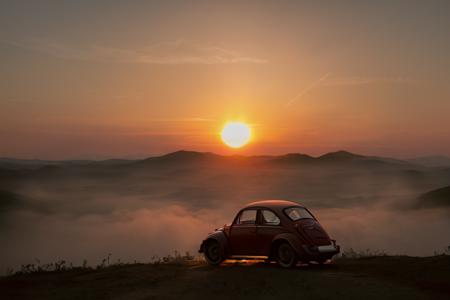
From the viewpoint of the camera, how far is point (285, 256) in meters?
19.3

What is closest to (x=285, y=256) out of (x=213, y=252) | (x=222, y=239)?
(x=222, y=239)

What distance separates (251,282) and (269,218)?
308 cm

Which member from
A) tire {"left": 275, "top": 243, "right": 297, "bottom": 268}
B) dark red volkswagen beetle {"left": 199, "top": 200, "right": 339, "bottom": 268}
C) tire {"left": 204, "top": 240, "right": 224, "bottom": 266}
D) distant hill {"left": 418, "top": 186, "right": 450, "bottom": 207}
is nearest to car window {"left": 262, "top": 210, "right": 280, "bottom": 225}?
dark red volkswagen beetle {"left": 199, "top": 200, "right": 339, "bottom": 268}

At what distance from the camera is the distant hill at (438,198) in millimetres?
136875

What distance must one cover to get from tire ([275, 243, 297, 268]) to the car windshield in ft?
3.17

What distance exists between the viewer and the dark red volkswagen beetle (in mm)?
18984

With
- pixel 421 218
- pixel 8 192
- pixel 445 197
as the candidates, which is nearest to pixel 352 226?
pixel 421 218

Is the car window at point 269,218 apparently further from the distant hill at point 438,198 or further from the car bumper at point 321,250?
the distant hill at point 438,198

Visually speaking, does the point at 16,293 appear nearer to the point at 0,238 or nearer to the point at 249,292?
the point at 249,292

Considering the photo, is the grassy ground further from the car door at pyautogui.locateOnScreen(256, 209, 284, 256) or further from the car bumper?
the car door at pyautogui.locateOnScreen(256, 209, 284, 256)

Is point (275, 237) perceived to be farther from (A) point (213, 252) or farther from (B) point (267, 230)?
(A) point (213, 252)

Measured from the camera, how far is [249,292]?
1627cm

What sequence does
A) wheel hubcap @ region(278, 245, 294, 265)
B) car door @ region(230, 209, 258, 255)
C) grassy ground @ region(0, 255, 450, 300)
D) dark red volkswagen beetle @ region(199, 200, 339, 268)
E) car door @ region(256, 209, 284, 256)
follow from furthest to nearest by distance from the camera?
car door @ region(230, 209, 258, 255), car door @ region(256, 209, 284, 256), wheel hubcap @ region(278, 245, 294, 265), dark red volkswagen beetle @ region(199, 200, 339, 268), grassy ground @ region(0, 255, 450, 300)

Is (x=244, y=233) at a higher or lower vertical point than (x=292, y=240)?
higher
